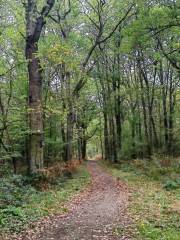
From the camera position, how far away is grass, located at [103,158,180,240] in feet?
28.5

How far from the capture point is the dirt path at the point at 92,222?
877cm

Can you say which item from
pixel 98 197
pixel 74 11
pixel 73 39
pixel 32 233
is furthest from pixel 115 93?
pixel 32 233

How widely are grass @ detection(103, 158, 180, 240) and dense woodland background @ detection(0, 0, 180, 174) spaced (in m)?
5.40

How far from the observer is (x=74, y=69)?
20.0 metres

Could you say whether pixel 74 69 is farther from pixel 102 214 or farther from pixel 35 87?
pixel 102 214

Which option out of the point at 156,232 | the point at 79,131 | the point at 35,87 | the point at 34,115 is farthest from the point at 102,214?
the point at 79,131

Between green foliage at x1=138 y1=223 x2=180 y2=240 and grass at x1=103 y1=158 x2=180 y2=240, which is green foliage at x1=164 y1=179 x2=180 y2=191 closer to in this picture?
grass at x1=103 y1=158 x2=180 y2=240

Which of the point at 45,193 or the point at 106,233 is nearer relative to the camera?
the point at 106,233

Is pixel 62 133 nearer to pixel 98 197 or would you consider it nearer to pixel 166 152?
pixel 166 152

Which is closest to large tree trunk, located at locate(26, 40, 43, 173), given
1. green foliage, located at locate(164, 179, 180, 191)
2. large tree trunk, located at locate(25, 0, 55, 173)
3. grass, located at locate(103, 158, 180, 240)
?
→ large tree trunk, located at locate(25, 0, 55, 173)

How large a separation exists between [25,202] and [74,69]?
9.50 meters

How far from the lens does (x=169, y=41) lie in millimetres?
26469

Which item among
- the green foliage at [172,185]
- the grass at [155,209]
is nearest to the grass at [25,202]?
the grass at [155,209]

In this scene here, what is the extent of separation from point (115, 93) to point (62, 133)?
21.4 ft
